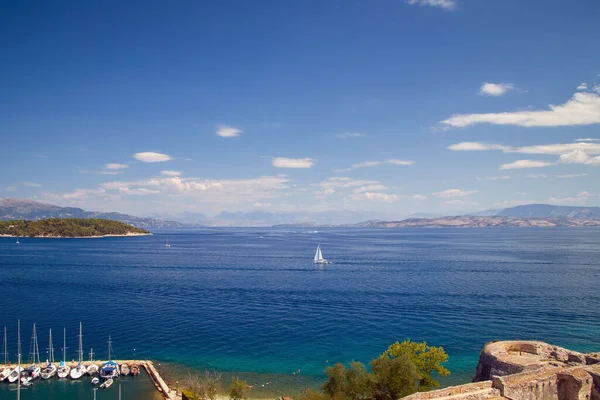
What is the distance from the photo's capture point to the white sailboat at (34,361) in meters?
49.1

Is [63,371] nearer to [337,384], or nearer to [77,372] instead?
[77,372]

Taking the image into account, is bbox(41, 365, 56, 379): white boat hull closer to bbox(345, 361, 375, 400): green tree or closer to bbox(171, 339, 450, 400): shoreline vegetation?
bbox(171, 339, 450, 400): shoreline vegetation

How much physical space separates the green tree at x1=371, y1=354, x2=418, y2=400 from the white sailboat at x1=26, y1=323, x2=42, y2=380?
41.1 m

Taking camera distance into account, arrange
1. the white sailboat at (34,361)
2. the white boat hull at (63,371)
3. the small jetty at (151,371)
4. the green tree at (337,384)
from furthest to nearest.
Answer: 1. the white boat hull at (63,371)
2. the white sailboat at (34,361)
3. the small jetty at (151,371)
4. the green tree at (337,384)

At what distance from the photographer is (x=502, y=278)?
372 ft

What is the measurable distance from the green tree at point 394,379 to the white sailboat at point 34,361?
41071 millimetres

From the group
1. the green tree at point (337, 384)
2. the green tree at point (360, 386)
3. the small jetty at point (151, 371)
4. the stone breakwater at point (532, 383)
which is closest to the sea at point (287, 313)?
the small jetty at point (151, 371)

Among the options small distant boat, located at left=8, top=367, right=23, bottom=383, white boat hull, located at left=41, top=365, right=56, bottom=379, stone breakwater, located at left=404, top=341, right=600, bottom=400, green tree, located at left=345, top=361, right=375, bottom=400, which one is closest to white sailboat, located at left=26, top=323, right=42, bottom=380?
white boat hull, located at left=41, top=365, right=56, bottom=379

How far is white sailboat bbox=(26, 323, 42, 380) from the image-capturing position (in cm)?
4906

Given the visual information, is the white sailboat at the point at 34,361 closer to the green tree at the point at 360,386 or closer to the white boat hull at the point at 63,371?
the white boat hull at the point at 63,371

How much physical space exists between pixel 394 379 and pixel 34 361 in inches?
1865

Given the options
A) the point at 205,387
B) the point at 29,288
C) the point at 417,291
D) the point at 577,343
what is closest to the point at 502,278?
the point at 417,291

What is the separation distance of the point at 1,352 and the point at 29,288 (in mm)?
50382

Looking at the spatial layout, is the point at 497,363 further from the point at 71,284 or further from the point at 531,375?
the point at 71,284
